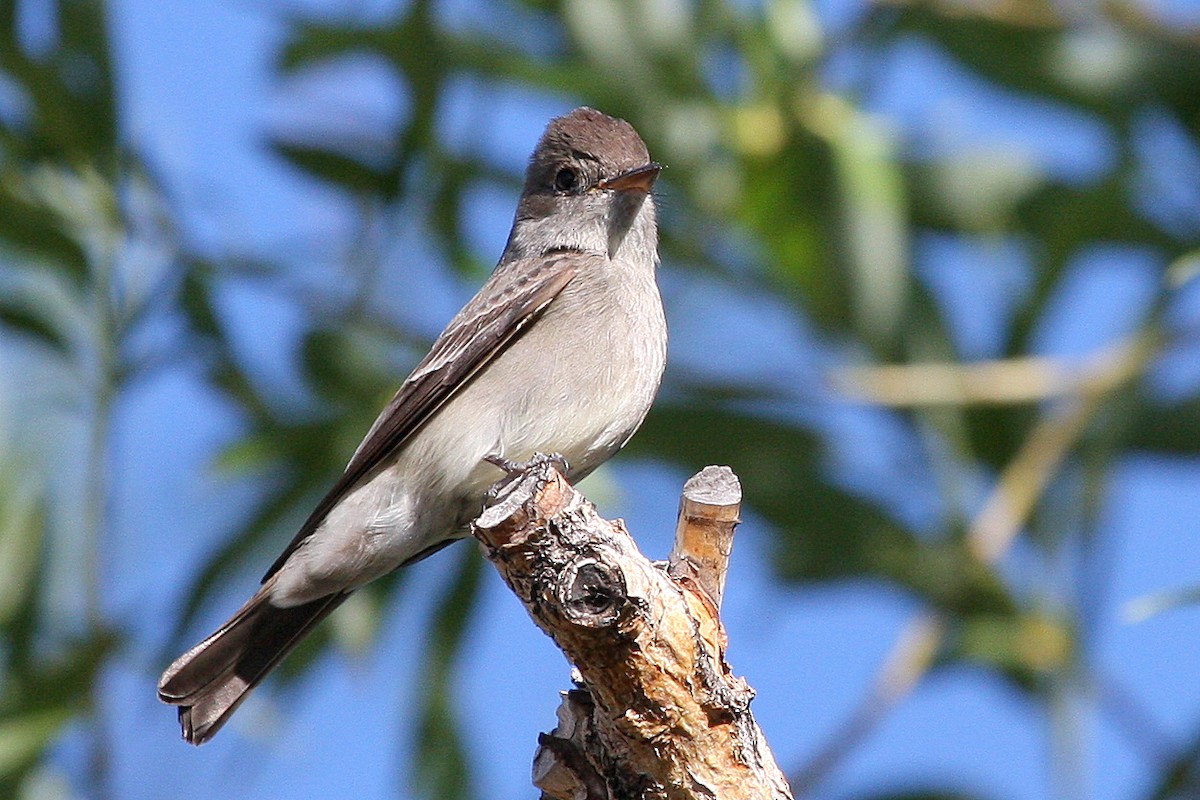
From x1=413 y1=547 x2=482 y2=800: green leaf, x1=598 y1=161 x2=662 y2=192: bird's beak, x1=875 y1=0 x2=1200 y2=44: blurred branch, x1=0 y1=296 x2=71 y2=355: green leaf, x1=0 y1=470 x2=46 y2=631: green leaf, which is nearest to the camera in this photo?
x1=598 y1=161 x2=662 y2=192: bird's beak

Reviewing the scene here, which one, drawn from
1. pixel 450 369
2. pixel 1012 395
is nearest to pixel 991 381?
pixel 1012 395

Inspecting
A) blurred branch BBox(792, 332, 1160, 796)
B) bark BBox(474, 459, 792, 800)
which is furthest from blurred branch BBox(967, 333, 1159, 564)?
bark BBox(474, 459, 792, 800)

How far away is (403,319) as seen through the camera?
6203 millimetres

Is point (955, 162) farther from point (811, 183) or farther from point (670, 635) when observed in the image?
point (670, 635)

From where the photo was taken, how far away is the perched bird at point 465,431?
441 centimetres

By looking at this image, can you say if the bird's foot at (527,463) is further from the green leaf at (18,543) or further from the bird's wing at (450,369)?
the green leaf at (18,543)

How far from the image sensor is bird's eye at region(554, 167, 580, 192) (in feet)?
16.8

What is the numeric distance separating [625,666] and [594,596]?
14 cm

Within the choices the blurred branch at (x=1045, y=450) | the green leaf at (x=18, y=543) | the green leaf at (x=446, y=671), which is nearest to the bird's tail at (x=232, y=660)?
the green leaf at (x=446, y=671)

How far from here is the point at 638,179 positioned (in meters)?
4.84

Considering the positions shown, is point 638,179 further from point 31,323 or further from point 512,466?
point 31,323

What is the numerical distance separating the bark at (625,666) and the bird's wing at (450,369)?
1190mm

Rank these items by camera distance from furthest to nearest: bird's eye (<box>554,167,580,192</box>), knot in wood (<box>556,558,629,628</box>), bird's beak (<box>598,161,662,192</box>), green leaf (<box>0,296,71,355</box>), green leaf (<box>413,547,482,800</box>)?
green leaf (<box>413,547,482,800</box>) < green leaf (<box>0,296,71,355</box>) < bird's eye (<box>554,167,580,192</box>) < bird's beak (<box>598,161,662,192</box>) < knot in wood (<box>556,558,629,628</box>)

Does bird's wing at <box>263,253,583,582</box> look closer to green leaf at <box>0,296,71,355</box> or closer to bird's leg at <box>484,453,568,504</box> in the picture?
bird's leg at <box>484,453,568,504</box>
